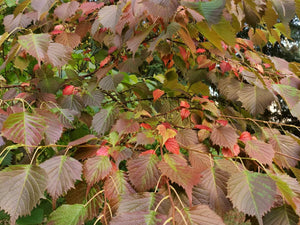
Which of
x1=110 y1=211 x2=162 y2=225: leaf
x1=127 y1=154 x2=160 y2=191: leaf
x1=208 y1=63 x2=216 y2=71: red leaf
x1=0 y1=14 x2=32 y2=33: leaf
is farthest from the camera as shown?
x1=208 y1=63 x2=216 y2=71: red leaf

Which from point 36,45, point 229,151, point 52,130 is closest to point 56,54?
point 36,45

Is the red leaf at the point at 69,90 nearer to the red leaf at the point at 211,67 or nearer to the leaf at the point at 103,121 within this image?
the leaf at the point at 103,121

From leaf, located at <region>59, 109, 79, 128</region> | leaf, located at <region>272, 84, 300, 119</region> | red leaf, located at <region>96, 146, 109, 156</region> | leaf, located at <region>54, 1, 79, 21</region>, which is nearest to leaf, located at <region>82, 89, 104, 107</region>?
leaf, located at <region>59, 109, 79, 128</region>

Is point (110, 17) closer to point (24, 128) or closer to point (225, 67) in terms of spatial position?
point (24, 128)

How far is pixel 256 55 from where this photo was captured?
112 cm

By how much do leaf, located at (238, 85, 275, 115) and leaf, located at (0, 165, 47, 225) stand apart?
62 centimetres

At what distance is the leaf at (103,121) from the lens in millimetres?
881

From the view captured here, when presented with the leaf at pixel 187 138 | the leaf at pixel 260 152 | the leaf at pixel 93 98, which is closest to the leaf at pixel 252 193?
the leaf at pixel 260 152

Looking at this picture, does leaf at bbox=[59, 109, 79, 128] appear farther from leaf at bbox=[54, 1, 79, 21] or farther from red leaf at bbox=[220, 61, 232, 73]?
red leaf at bbox=[220, 61, 232, 73]

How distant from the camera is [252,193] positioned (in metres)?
0.51

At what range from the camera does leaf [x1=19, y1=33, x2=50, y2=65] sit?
64 cm

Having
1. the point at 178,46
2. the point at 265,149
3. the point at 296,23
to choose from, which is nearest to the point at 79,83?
the point at 178,46

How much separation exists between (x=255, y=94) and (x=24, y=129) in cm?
67

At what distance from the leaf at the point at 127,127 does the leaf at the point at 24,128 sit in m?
0.19
